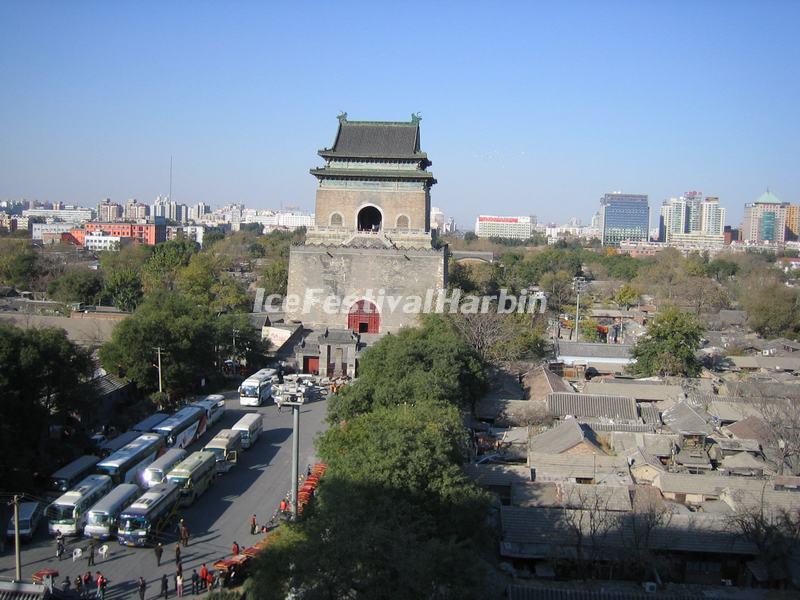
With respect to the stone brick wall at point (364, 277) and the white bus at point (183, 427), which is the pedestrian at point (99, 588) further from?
the stone brick wall at point (364, 277)

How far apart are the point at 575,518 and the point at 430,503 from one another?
2.38 meters

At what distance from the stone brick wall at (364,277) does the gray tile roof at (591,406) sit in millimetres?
7243

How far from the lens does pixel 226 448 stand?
1262cm

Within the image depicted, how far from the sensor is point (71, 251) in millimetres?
51562

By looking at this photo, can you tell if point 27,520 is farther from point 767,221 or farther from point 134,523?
point 767,221

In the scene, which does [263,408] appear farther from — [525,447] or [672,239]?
[672,239]

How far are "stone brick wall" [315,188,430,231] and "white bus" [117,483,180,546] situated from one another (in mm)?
14004

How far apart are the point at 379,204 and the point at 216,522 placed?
14293 mm

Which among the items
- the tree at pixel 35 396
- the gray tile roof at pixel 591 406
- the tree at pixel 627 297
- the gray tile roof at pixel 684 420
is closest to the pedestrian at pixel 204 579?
the tree at pixel 35 396

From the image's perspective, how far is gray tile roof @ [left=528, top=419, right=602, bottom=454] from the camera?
43.3 ft

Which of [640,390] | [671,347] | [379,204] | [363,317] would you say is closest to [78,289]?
[363,317]


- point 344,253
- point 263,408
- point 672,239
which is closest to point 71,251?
point 344,253

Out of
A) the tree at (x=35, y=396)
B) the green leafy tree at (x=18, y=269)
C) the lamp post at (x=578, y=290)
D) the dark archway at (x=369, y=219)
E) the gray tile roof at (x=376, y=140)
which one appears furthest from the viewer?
the green leafy tree at (x=18, y=269)

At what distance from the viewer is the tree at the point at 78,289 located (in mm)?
29594
